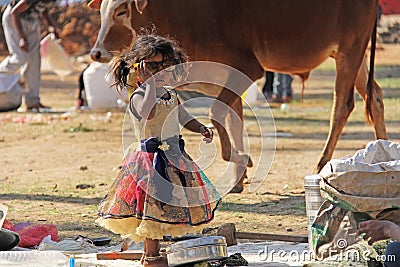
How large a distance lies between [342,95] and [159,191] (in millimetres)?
3649

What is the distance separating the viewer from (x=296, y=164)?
9.06 m

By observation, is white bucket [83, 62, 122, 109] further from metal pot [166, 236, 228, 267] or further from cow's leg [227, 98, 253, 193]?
metal pot [166, 236, 228, 267]

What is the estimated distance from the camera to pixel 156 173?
4.89 meters

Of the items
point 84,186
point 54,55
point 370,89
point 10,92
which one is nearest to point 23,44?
point 10,92

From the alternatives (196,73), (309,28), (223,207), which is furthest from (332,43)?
(223,207)

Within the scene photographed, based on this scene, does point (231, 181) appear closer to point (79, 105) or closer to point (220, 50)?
point (220, 50)

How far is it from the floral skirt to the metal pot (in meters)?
0.27

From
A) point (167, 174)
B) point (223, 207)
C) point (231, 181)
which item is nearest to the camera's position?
point (167, 174)

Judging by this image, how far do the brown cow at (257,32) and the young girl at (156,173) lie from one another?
2481mm

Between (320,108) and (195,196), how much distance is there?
31.9 ft

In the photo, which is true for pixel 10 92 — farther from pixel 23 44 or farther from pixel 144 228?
pixel 144 228

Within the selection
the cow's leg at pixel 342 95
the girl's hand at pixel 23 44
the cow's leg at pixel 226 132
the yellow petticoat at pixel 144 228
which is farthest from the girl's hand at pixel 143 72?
the girl's hand at pixel 23 44

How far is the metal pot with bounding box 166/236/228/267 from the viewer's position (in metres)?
4.54

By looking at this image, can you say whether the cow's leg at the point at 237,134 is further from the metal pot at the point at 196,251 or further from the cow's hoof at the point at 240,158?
the metal pot at the point at 196,251
